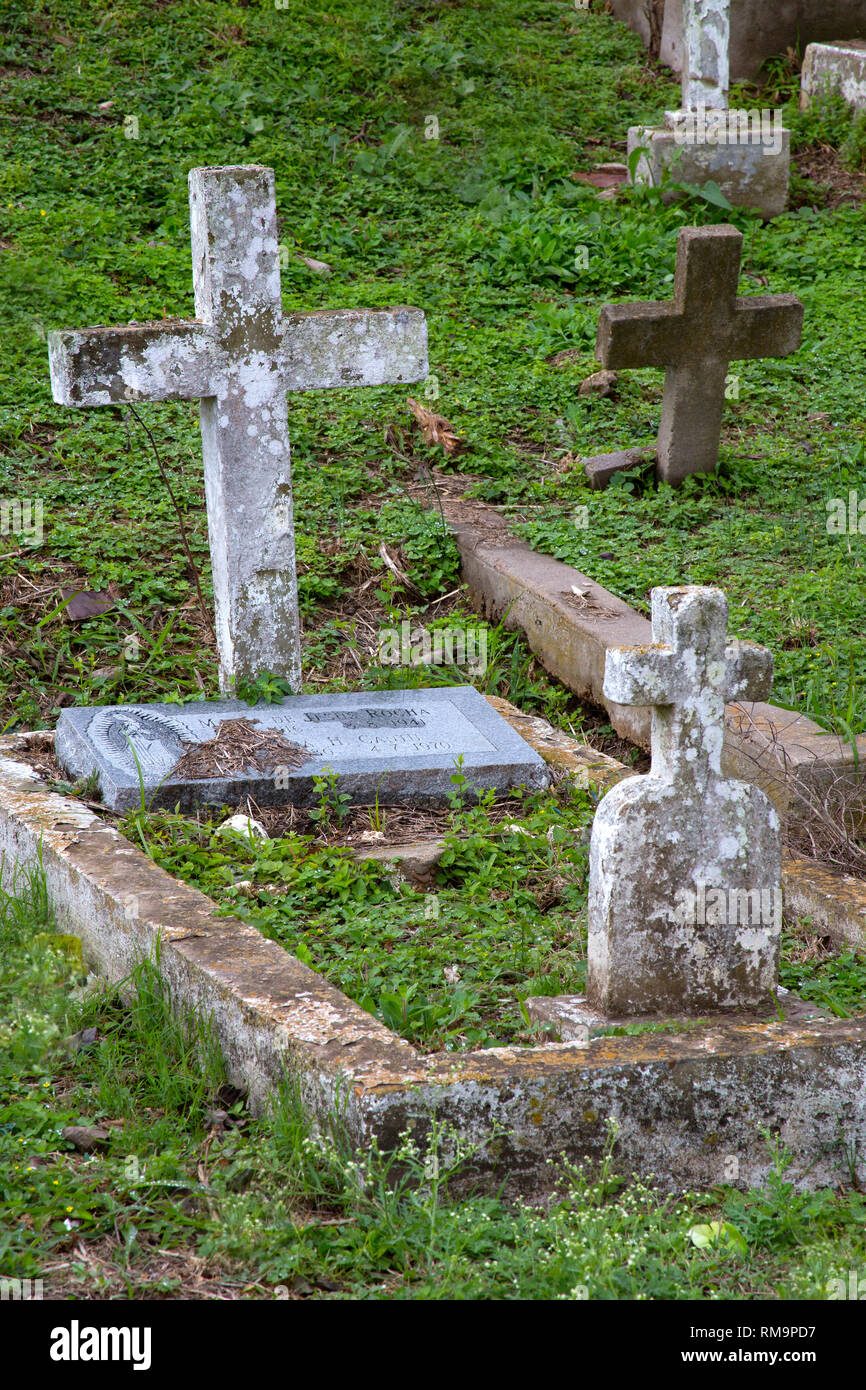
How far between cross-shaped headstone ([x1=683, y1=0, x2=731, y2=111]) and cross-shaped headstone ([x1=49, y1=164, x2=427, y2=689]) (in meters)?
5.80

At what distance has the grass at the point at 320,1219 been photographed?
2535 mm

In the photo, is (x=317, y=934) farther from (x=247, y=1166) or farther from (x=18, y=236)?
(x=18, y=236)

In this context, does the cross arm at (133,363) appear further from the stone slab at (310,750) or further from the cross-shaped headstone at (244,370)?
the stone slab at (310,750)

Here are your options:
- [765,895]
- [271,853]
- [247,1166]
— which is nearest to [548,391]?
[271,853]

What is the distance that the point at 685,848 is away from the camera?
3.21 m

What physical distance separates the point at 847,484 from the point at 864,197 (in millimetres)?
4386

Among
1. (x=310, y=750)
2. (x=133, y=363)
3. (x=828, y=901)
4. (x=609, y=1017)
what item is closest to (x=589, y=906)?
(x=609, y=1017)

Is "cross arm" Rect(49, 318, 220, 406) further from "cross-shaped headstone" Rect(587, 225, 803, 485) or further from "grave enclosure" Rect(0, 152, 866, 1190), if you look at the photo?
"cross-shaped headstone" Rect(587, 225, 803, 485)

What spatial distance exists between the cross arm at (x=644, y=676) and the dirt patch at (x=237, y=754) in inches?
70.5

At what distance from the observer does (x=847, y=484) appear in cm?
710

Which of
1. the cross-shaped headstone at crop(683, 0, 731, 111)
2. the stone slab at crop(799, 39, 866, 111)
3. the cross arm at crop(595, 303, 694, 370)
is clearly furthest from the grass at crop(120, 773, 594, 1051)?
the stone slab at crop(799, 39, 866, 111)

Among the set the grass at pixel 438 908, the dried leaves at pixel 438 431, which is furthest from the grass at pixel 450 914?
the dried leaves at pixel 438 431

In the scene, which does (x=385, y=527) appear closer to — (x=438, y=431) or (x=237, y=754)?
(x=438, y=431)

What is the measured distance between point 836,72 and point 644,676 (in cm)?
952
